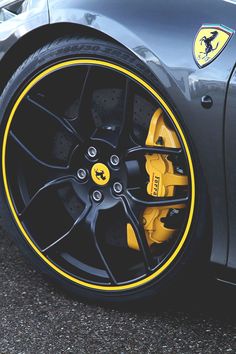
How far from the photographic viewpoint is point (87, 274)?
2.72 m

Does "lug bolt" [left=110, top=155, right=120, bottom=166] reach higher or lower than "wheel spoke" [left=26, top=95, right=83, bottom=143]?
lower

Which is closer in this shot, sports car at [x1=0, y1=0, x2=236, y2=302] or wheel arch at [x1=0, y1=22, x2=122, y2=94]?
sports car at [x1=0, y1=0, x2=236, y2=302]

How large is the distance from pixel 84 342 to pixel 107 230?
0.42 metres

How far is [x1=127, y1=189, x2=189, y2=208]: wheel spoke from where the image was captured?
2.41 m

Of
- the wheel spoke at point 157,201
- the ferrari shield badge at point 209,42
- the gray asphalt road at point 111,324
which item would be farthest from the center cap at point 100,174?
the ferrari shield badge at point 209,42

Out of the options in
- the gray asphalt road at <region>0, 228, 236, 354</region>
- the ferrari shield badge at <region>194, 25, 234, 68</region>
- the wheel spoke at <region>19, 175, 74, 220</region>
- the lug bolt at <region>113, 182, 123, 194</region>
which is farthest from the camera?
the wheel spoke at <region>19, 175, 74, 220</region>

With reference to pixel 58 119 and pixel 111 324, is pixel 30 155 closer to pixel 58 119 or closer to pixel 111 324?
pixel 58 119

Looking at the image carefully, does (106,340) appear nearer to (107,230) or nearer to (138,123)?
(107,230)

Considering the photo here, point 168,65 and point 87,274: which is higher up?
point 168,65

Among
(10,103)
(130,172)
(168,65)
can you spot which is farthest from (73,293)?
(168,65)

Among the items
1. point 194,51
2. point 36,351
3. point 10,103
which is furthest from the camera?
point 10,103

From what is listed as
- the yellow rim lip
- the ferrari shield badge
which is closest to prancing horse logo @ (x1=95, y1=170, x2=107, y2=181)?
the yellow rim lip

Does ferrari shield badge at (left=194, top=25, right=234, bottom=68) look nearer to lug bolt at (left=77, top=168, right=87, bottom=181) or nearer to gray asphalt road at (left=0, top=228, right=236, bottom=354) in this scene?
lug bolt at (left=77, top=168, right=87, bottom=181)

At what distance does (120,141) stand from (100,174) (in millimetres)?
154
